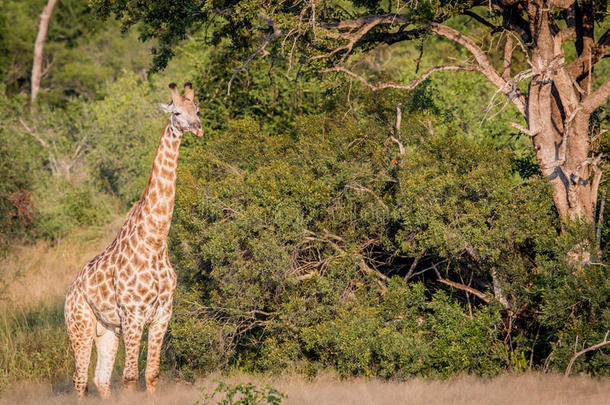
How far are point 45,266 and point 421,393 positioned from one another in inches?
439

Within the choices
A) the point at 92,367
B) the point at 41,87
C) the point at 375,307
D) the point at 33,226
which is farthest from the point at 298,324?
the point at 41,87

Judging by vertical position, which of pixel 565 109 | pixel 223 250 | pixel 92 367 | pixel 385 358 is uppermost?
pixel 565 109

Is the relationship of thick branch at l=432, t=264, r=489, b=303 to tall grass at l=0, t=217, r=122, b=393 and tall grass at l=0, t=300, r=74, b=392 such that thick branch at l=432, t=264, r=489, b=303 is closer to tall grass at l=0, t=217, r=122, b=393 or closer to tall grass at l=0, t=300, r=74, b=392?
tall grass at l=0, t=217, r=122, b=393

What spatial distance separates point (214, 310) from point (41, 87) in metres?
25.1

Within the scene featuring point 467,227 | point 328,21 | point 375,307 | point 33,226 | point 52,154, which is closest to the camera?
point 467,227

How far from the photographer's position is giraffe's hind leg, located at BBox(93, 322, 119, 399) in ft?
28.7

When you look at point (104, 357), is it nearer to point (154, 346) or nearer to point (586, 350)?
point (154, 346)

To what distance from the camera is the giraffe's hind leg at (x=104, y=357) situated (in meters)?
8.76

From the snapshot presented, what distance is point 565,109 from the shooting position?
9.98 metres

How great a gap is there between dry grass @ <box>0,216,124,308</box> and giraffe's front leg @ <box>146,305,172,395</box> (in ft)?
21.5

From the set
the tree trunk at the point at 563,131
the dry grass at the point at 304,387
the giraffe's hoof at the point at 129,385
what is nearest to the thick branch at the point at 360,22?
the tree trunk at the point at 563,131

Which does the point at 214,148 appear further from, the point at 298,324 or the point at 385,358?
the point at 385,358

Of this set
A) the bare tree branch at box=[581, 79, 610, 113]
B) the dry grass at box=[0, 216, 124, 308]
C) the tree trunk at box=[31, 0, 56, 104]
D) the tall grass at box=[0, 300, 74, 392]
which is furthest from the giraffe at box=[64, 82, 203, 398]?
the tree trunk at box=[31, 0, 56, 104]

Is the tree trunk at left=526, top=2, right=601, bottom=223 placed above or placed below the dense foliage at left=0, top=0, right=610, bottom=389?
above
